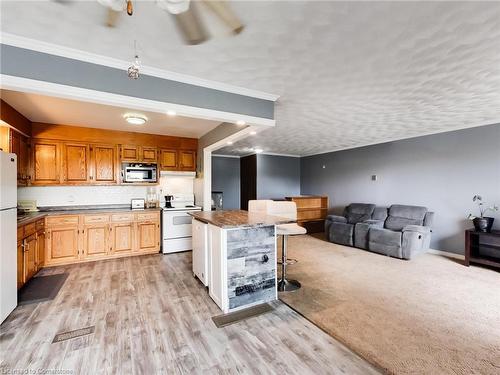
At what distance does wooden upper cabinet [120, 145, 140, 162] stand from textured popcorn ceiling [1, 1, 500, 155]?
10.0ft

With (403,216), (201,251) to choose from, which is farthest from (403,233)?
(201,251)

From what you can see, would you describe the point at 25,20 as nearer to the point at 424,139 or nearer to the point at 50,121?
the point at 50,121

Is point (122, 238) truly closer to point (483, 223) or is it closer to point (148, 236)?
point (148, 236)

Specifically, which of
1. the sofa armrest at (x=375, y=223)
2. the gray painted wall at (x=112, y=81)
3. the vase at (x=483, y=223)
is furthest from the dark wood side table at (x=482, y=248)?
the gray painted wall at (x=112, y=81)

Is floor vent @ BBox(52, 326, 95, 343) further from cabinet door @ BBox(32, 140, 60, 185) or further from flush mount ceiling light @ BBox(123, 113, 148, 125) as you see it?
cabinet door @ BBox(32, 140, 60, 185)

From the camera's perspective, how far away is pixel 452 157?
15.0 feet

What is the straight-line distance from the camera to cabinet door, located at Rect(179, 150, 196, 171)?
5.21 m

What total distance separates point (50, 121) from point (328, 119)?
472cm

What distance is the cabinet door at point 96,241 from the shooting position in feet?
13.4

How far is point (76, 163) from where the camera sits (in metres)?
4.34

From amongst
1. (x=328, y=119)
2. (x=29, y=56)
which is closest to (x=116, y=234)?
(x=29, y=56)

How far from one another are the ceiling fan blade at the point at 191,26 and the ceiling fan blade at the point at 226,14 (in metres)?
0.12

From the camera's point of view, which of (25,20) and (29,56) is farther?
(29,56)

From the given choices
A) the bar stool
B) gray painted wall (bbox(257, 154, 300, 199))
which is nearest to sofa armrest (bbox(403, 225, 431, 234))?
the bar stool
